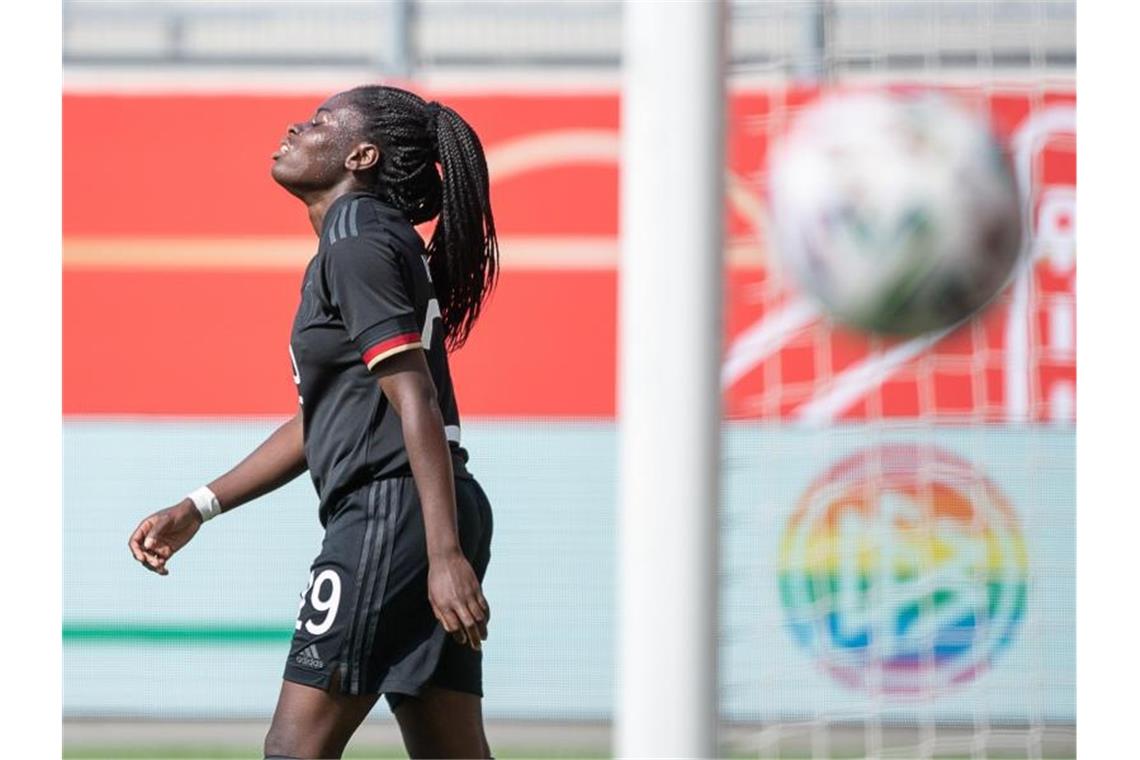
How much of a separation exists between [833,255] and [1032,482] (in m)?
4.92

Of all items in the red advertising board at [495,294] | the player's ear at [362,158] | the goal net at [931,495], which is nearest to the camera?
the player's ear at [362,158]

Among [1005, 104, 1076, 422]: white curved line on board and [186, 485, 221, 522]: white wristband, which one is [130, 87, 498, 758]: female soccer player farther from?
[1005, 104, 1076, 422]: white curved line on board

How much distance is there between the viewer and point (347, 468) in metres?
2.69

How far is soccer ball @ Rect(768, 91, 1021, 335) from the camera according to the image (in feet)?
8.98

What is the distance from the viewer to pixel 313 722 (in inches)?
104

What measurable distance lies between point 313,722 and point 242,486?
604 millimetres

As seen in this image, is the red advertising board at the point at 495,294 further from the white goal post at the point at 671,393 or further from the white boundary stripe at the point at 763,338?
the white goal post at the point at 671,393

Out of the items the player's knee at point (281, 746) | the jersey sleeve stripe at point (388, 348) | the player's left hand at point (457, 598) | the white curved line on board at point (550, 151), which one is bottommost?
the player's knee at point (281, 746)

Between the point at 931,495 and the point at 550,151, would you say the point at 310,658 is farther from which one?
the point at 550,151

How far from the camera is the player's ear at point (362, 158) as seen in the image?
2.85 meters

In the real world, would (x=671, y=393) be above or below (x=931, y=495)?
above

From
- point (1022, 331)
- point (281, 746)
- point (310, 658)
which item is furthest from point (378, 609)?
point (1022, 331)

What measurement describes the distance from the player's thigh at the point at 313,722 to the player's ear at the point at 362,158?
897 millimetres

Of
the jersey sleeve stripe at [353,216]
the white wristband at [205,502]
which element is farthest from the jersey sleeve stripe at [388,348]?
the white wristband at [205,502]
